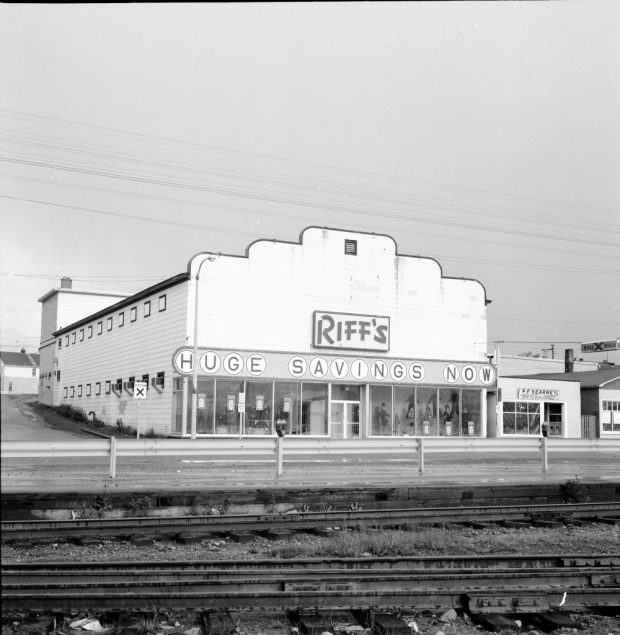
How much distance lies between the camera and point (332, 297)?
1485 inches

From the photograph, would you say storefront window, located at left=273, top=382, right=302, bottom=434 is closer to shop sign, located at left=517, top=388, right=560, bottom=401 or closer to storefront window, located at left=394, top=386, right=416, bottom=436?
storefront window, located at left=394, top=386, right=416, bottom=436

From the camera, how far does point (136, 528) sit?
10.2 meters

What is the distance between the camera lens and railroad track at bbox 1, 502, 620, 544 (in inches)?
391

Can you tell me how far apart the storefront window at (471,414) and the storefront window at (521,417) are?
313 cm

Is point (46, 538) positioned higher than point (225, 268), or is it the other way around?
point (225, 268)

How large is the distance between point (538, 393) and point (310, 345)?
16.0 metres

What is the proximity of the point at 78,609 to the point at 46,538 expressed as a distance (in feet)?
13.8

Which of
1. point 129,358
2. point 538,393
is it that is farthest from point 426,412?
point 129,358

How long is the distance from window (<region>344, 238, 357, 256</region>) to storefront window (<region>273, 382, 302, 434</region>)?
7221mm

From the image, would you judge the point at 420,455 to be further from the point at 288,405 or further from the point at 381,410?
the point at 381,410

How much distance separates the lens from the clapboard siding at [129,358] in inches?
1400

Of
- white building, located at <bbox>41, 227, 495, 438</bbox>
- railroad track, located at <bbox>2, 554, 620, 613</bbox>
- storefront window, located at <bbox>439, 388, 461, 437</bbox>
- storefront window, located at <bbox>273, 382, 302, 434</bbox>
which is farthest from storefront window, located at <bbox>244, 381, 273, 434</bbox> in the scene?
railroad track, located at <bbox>2, 554, 620, 613</bbox>

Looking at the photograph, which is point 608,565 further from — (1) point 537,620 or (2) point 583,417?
(2) point 583,417

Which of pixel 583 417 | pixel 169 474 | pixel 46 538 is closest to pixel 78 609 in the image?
pixel 46 538
